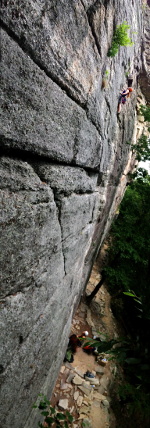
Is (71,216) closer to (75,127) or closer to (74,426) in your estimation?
(75,127)

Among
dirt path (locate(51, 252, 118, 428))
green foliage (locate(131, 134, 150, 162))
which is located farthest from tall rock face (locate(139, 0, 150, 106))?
dirt path (locate(51, 252, 118, 428))

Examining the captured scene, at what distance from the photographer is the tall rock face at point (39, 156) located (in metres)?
0.96

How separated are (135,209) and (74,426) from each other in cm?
589

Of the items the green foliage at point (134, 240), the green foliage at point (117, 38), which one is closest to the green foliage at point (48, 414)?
the green foliage at point (117, 38)

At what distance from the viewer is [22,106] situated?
3.22ft

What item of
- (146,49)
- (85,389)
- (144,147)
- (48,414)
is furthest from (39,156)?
(146,49)

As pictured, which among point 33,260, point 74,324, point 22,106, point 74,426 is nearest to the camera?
point 22,106

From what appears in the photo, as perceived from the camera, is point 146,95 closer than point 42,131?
No

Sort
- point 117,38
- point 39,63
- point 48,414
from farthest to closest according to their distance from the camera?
1. point 48,414
2. point 117,38
3. point 39,63

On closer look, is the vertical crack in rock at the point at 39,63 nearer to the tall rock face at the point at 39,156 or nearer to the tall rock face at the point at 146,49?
the tall rock face at the point at 39,156

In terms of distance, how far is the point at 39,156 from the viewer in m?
1.24

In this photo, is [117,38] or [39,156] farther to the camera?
[117,38]

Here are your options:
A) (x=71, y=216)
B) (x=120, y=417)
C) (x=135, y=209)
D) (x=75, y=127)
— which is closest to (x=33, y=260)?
(x=71, y=216)

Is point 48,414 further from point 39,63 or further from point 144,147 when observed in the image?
point 144,147
